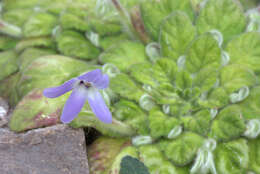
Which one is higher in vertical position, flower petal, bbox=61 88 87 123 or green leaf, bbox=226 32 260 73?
green leaf, bbox=226 32 260 73

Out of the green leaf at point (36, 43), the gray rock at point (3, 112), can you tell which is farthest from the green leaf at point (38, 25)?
the gray rock at point (3, 112)

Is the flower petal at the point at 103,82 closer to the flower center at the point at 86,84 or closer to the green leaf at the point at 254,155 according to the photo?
the flower center at the point at 86,84

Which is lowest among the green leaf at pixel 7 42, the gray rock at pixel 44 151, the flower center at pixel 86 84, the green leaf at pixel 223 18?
the gray rock at pixel 44 151

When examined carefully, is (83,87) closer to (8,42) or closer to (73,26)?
(73,26)

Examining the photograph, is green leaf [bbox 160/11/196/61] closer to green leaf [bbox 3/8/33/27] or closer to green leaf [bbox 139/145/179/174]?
green leaf [bbox 139/145/179/174]

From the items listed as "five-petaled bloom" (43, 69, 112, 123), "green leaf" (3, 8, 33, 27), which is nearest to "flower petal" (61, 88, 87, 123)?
"five-petaled bloom" (43, 69, 112, 123)

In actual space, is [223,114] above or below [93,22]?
below

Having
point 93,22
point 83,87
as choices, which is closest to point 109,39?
point 93,22
